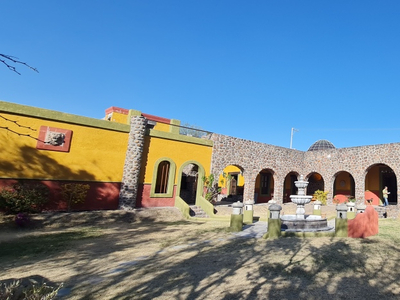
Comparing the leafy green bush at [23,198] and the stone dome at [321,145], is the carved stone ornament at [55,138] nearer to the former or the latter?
the leafy green bush at [23,198]

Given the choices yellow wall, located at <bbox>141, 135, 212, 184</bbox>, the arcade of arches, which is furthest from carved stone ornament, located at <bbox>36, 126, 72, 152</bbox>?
the arcade of arches

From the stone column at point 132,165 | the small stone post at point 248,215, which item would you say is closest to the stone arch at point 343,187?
the small stone post at point 248,215

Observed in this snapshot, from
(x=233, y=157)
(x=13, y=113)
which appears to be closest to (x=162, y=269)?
(x=13, y=113)

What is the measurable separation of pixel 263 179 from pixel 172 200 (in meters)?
9.86

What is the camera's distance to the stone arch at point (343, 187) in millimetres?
18844

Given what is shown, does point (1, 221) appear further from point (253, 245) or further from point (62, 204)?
point (253, 245)

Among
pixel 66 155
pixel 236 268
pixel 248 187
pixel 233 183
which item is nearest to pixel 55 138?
pixel 66 155

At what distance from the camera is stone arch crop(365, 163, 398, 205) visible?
17744 millimetres

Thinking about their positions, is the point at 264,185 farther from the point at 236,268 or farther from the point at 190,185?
the point at 236,268

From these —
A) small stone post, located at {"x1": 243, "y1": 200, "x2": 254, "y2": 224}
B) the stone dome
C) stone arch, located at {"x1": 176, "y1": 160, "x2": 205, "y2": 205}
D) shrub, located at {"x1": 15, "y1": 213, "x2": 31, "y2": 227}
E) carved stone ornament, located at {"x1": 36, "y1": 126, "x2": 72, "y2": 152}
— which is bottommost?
shrub, located at {"x1": 15, "y1": 213, "x2": 31, "y2": 227}

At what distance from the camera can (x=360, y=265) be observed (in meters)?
4.80

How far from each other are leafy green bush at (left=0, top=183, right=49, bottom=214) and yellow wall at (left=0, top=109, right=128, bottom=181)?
0.55 meters

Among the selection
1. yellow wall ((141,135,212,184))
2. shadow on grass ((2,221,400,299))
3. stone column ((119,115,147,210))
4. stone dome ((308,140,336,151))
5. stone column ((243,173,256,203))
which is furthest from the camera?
stone dome ((308,140,336,151))

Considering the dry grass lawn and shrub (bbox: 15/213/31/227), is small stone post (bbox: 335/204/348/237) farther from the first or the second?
shrub (bbox: 15/213/31/227)
